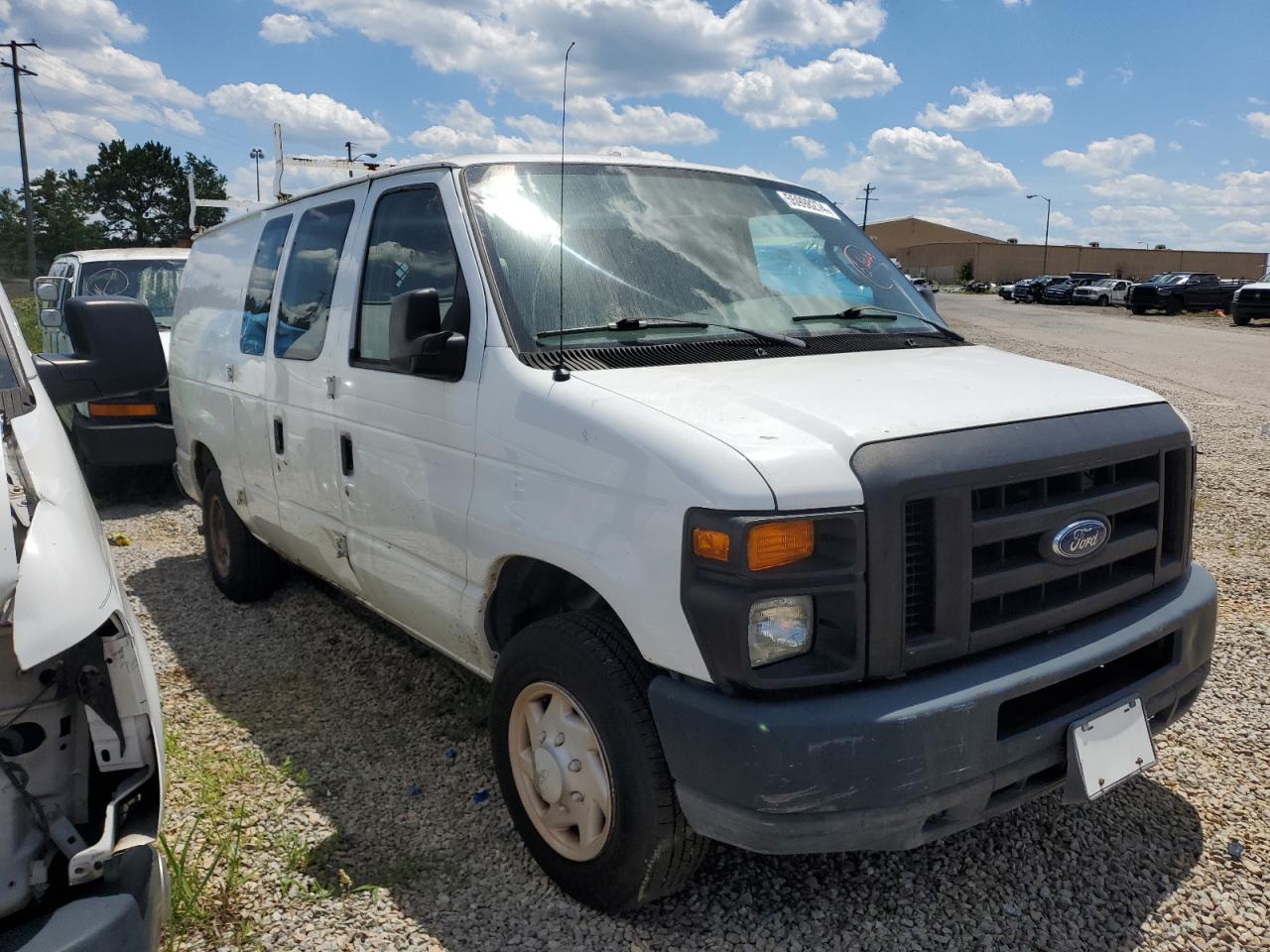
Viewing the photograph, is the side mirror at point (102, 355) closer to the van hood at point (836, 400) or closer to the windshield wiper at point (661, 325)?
the windshield wiper at point (661, 325)

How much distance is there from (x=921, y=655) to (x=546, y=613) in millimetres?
1271

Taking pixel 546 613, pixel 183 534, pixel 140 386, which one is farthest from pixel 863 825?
pixel 183 534

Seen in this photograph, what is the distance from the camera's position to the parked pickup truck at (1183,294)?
118 feet

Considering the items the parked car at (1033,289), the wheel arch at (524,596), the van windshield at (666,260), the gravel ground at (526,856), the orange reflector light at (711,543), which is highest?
the parked car at (1033,289)

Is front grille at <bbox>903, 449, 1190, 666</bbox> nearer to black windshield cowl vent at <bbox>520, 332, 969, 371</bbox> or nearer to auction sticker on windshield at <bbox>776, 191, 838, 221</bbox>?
black windshield cowl vent at <bbox>520, 332, 969, 371</bbox>

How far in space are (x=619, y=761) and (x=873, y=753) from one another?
0.65 metres

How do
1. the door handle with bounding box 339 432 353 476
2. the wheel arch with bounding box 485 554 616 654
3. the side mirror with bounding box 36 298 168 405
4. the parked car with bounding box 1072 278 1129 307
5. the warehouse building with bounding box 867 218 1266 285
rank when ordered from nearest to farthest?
the side mirror with bounding box 36 298 168 405 < the wheel arch with bounding box 485 554 616 654 < the door handle with bounding box 339 432 353 476 < the parked car with bounding box 1072 278 1129 307 < the warehouse building with bounding box 867 218 1266 285

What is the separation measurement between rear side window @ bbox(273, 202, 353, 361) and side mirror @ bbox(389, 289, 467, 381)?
106 cm

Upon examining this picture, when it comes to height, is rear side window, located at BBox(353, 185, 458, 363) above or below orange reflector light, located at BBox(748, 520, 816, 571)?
above

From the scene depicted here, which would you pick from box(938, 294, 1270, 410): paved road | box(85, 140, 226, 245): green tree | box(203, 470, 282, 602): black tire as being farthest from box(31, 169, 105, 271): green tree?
box(203, 470, 282, 602): black tire

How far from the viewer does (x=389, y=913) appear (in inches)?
113

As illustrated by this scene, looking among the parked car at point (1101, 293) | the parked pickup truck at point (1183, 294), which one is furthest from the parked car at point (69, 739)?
the parked car at point (1101, 293)

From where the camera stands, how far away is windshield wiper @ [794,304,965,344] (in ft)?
11.6

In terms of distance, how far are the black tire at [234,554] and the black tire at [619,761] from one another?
306cm
